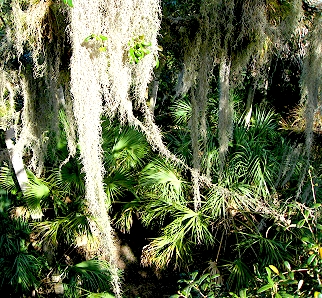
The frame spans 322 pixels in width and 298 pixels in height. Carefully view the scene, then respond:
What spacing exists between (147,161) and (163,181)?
544 mm

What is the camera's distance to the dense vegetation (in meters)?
1.81

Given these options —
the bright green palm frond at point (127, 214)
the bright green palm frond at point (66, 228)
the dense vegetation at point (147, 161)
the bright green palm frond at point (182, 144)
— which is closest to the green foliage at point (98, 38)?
the dense vegetation at point (147, 161)

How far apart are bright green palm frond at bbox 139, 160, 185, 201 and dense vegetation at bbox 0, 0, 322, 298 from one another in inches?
0.8

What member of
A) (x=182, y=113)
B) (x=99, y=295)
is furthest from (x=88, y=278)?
(x=182, y=113)

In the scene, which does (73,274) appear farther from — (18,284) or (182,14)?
(182,14)

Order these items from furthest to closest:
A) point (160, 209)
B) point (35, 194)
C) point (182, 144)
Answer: point (182, 144), point (160, 209), point (35, 194)

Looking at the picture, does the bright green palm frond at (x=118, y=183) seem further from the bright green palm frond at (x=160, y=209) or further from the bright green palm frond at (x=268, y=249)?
the bright green palm frond at (x=268, y=249)

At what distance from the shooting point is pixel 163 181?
381cm

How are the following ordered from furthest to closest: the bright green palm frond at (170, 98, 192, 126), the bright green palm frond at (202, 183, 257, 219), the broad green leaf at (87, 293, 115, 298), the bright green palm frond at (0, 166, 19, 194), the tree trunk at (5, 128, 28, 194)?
1. the bright green palm frond at (170, 98, 192, 126)
2. the bright green palm frond at (0, 166, 19, 194)
3. the bright green palm frond at (202, 183, 257, 219)
4. the tree trunk at (5, 128, 28, 194)
5. the broad green leaf at (87, 293, 115, 298)

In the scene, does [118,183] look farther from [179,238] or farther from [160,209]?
[179,238]

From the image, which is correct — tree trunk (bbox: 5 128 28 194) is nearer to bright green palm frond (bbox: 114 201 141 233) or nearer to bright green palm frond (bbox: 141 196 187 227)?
bright green palm frond (bbox: 114 201 141 233)

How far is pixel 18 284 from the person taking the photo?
3.04 m

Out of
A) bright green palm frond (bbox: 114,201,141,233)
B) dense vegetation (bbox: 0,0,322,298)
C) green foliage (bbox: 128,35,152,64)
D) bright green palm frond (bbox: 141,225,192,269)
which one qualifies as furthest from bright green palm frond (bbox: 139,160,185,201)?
green foliage (bbox: 128,35,152,64)

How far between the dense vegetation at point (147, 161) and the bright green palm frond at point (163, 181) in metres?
0.02
